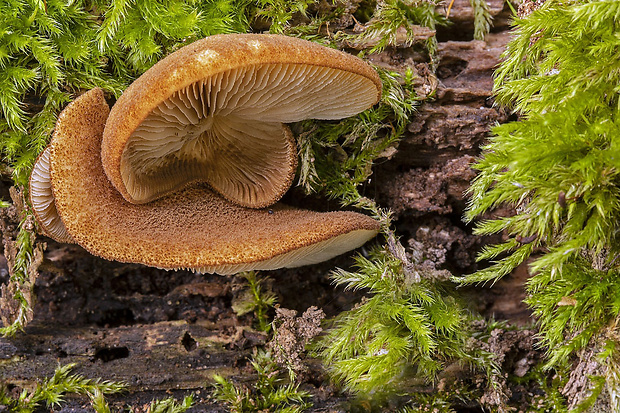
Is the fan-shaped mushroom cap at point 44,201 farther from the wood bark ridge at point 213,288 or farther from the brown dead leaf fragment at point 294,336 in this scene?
the brown dead leaf fragment at point 294,336

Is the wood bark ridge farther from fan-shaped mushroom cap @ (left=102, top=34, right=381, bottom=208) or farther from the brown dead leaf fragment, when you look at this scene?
fan-shaped mushroom cap @ (left=102, top=34, right=381, bottom=208)

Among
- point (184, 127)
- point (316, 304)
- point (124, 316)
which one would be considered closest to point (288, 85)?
point (184, 127)

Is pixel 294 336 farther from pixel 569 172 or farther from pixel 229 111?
pixel 569 172

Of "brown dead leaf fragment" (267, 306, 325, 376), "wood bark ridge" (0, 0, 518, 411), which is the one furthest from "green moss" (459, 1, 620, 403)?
"brown dead leaf fragment" (267, 306, 325, 376)

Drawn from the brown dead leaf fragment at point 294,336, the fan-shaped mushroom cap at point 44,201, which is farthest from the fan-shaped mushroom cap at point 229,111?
the brown dead leaf fragment at point 294,336

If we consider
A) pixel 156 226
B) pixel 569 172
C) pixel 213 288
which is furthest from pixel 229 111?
pixel 569 172
